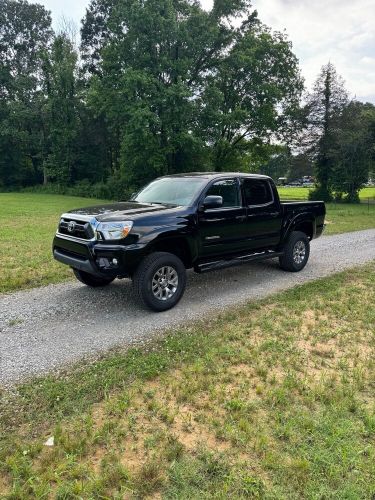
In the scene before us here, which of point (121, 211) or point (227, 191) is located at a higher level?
point (227, 191)

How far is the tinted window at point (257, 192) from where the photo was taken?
6348mm

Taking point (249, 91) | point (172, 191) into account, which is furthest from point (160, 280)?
point (249, 91)

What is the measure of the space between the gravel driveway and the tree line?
18856 millimetres

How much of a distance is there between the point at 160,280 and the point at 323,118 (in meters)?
32.9

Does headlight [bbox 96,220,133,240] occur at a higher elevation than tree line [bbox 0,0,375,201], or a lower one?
lower

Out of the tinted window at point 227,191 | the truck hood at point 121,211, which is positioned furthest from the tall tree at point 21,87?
the tinted window at point 227,191

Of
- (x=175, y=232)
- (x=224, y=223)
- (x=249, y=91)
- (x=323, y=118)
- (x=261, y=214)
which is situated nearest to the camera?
(x=175, y=232)

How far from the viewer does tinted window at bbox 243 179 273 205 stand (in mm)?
6348

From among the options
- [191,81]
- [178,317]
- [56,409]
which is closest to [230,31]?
[191,81]

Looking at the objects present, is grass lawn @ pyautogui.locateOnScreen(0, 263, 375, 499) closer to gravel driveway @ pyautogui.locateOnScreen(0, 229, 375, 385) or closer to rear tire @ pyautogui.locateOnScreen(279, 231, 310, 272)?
gravel driveway @ pyautogui.locateOnScreen(0, 229, 375, 385)

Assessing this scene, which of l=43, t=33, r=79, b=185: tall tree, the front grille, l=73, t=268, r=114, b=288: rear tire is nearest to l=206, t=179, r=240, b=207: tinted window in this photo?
the front grille

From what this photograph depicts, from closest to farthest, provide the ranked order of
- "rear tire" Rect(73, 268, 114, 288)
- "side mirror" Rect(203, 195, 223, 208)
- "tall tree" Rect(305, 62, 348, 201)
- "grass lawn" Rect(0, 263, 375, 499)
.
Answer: "grass lawn" Rect(0, 263, 375, 499), "side mirror" Rect(203, 195, 223, 208), "rear tire" Rect(73, 268, 114, 288), "tall tree" Rect(305, 62, 348, 201)

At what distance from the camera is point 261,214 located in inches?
253

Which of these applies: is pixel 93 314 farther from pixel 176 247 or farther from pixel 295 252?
pixel 295 252
